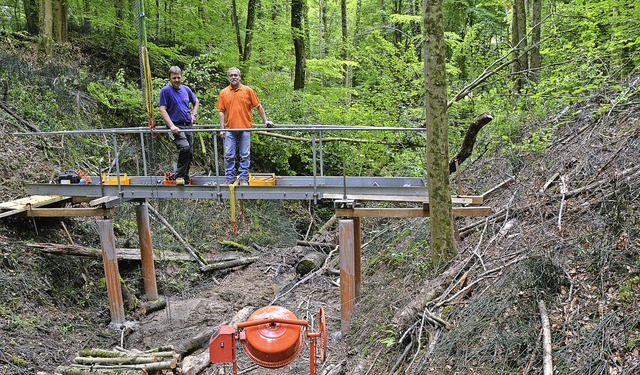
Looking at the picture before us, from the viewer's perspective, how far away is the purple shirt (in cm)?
864

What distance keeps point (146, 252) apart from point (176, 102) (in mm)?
3557

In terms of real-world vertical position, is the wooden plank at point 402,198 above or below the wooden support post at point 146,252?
above

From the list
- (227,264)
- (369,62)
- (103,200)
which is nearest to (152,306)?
(227,264)

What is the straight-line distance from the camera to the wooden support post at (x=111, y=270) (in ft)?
29.5

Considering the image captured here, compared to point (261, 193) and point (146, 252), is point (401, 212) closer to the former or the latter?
point (261, 193)

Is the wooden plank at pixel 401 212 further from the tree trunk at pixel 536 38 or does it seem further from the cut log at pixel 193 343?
the tree trunk at pixel 536 38

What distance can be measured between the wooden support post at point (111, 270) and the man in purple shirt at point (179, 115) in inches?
63.7

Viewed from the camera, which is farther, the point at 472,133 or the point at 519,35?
the point at 519,35

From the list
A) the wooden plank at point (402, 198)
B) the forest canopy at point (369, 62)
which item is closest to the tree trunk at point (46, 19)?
the forest canopy at point (369, 62)

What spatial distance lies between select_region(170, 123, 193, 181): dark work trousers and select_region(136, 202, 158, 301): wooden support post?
2.03 m

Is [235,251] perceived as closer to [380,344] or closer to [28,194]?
[28,194]

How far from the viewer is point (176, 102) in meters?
8.71

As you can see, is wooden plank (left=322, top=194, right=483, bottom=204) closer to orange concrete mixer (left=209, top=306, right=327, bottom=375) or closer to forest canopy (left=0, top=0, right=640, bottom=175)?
forest canopy (left=0, top=0, right=640, bottom=175)

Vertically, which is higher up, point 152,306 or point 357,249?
point 357,249
